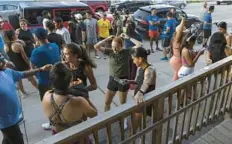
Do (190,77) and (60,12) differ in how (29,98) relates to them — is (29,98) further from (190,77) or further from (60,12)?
(60,12)

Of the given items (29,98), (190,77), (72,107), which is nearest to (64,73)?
(72,107)

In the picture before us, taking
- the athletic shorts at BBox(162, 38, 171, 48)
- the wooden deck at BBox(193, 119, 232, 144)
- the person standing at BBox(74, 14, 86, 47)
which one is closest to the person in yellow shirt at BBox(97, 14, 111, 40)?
the person standing at BBox(74, 14, 86, 47)

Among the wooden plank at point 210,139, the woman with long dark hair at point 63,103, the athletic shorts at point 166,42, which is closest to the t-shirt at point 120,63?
the wooden plank at point 210,139

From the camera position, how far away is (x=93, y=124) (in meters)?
1.98

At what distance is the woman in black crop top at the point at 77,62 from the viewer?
3334 mm

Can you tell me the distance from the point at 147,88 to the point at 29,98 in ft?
11.0

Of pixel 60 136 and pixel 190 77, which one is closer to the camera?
pixel 60 136

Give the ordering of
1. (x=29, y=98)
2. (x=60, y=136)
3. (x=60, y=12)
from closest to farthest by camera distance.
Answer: (x=60, y=136), (x=29, y=98), (x=60, y=12)

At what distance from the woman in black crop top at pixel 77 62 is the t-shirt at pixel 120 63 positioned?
2.91 feet

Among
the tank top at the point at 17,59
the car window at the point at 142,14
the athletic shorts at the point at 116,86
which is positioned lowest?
the athletic shorts at the point at 116,86

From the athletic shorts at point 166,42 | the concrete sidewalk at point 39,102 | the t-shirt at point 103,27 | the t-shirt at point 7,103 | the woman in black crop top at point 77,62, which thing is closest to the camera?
the t-shirt at point 7,103

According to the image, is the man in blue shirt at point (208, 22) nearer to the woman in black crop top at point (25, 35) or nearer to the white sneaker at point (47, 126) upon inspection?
the woman in black crop top at point (25, 35)

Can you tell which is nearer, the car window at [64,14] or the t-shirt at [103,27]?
the t-shirt at [103,27]

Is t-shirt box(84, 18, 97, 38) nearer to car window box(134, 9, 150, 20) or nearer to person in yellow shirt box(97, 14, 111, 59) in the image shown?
person in yellow shirt box(97, 14, 111, 59)
